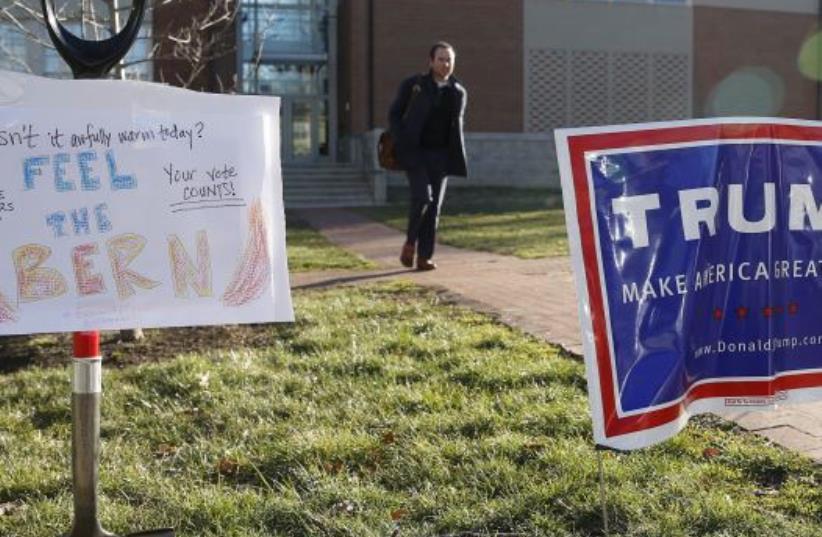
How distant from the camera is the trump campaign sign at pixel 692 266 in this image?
286cm

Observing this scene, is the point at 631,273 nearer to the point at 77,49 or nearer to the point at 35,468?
the point at 77,49

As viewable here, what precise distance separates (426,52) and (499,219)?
9.95 meters

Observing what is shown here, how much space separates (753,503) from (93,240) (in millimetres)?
2290

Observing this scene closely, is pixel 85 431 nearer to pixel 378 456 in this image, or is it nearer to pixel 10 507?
pixel 10 507

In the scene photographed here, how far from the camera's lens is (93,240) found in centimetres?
282

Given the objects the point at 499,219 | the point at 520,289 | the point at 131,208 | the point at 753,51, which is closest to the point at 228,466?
the point at 131,208

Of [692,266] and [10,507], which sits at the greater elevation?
[692,266]

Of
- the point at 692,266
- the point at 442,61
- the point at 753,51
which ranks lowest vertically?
the point at 692,266

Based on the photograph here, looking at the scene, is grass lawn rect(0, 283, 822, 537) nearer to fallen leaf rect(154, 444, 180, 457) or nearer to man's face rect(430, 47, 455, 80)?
fallen leaf rect(154, 444, 180, 457)

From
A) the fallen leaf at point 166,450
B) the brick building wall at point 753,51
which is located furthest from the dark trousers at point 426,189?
the brick building wall at point 753,51

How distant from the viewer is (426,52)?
24516 mm

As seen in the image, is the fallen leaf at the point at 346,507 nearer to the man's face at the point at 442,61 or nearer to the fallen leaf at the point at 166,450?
the fallen leaf at the point at 166,450

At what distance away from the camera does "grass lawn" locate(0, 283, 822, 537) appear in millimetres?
3088

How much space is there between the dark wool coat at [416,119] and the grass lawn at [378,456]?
3.16 m
